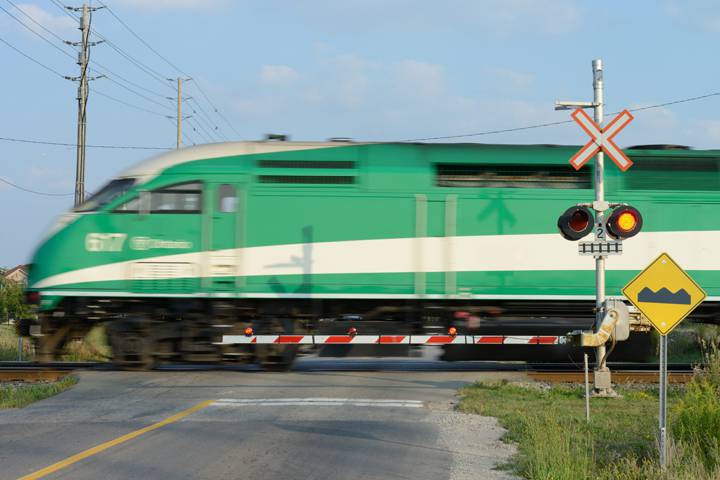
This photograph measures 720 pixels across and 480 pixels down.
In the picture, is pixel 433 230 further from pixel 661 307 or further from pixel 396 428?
pixel 661 307

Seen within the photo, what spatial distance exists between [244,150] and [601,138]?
22.7 ft

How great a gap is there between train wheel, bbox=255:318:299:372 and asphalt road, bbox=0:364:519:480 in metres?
0.79

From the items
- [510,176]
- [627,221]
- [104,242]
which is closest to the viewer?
[627,221]

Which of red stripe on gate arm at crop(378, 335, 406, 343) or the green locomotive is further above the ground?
the green locomotive

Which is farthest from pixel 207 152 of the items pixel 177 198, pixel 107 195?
pixel 107 195

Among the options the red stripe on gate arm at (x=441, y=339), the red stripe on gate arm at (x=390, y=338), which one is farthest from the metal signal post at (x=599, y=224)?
the red stripe on gate arm at (x=390, y=338)

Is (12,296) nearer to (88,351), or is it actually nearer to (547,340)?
(88,351)

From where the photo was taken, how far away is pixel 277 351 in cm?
1698

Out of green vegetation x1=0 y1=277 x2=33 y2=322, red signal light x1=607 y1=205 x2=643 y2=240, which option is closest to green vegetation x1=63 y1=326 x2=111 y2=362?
green vegetation x1=0 y1=277 x2=33 y2=322

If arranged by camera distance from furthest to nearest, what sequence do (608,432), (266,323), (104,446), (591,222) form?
(266,323) < (591,222) < (608,432) < (104,446)

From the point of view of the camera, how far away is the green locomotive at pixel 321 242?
16.4 metres

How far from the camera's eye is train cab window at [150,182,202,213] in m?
16.5

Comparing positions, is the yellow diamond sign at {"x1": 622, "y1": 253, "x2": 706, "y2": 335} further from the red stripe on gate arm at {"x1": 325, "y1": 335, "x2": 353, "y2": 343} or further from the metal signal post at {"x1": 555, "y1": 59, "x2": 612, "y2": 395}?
the red stripe on gate arm at {"x1": 325, "y1": 335, "x2": 353, "y2": 343}

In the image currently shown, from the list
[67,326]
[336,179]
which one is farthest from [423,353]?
[67,326]
